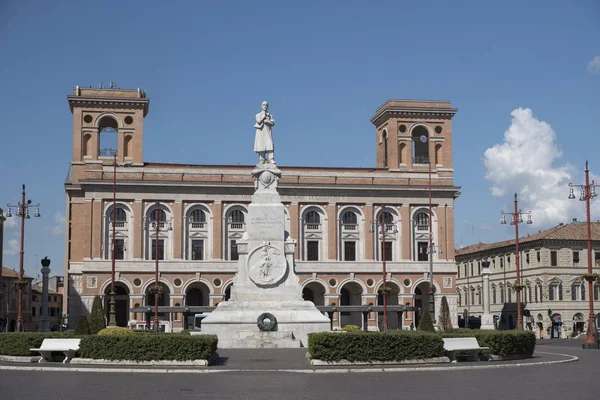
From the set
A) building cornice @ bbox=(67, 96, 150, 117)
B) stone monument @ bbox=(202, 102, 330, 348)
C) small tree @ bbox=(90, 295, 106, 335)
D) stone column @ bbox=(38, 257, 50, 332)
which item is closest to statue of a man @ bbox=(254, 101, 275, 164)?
stone monument @ bbox=(202, 102, 330, 348)

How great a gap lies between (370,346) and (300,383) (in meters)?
5.27

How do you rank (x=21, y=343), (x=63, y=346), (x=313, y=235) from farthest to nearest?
(x=313, y=235)
(x=21, y=343)
(x=63, y=346)

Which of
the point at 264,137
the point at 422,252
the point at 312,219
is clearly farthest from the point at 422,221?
the point at 264,137

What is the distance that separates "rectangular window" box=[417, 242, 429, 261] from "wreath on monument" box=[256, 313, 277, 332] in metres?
51.3

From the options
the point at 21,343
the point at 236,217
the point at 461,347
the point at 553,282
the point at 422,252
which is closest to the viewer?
the point at 461,347

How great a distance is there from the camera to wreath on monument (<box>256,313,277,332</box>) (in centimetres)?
3666

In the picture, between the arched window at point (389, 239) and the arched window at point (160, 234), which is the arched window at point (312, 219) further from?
the arched window at point (160, 234)

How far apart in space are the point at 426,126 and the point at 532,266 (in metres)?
17.7

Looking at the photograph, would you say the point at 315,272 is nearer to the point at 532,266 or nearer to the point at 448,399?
the point at 532,266

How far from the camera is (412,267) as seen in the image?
85062 millimetres

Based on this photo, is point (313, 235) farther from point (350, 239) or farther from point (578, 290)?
point (578, 290)

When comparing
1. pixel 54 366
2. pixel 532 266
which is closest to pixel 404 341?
pixel 54 366

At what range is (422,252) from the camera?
86.9m

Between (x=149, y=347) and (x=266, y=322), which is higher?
(x=266, y=322)
